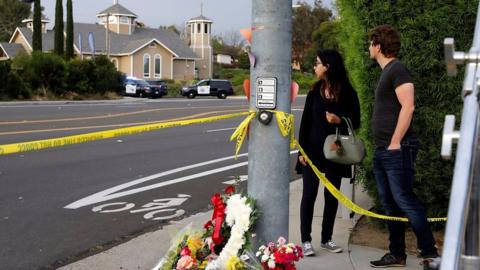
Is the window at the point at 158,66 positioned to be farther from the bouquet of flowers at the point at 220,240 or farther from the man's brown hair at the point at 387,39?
the bouquet of flowers at the point at 220,240

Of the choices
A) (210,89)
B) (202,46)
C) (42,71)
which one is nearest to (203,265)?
(42,71)

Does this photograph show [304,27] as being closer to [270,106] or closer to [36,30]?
[36,30]

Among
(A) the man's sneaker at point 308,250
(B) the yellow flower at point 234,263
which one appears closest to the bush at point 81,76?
(A) the man's sneaker at point 308,250

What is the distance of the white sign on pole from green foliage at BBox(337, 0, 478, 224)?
1.82 m

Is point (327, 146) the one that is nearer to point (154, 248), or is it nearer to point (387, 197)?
point (387, 197)

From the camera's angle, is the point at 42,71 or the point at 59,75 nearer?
the point at 42,71

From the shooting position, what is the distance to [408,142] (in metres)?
4.80

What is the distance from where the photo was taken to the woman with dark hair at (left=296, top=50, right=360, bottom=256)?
17.9ft

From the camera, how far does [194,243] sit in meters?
4.22

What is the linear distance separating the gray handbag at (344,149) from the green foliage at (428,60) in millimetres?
639

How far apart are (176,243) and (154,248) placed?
1.69 meters

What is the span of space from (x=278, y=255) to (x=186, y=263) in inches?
23.1

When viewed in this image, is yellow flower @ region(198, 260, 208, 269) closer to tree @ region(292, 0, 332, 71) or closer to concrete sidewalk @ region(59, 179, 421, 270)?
concrete sidewalk @ region(59, 179, 421, 270)

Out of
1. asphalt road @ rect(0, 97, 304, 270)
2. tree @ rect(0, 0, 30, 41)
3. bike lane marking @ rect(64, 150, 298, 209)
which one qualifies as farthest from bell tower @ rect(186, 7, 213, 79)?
bike lane marking @ rect(64, 150, 298, 209)
